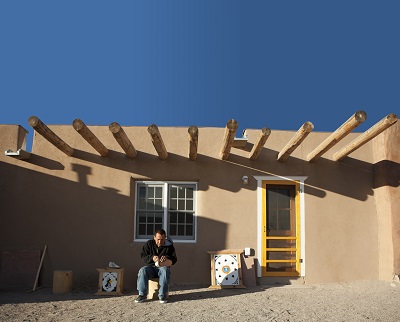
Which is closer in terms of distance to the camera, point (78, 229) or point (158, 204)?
point (78, 229)

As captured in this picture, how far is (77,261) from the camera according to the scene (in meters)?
8.53

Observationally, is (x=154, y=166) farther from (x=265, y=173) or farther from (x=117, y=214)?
(x=265, y=173)

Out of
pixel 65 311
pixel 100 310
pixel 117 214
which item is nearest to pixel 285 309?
pixel 100 310

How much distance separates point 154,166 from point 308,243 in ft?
11.4

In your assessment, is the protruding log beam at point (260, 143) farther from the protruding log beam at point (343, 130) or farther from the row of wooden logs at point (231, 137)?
the protruding log beam at point (343, 130)

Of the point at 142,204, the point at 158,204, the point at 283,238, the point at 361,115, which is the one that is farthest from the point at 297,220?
the point at 361,115

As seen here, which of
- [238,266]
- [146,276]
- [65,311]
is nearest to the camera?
[65,311]

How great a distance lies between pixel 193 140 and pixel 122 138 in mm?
1216

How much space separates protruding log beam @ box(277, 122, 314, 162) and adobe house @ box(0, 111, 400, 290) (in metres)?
0.11

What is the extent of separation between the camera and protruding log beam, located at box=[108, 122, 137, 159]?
22.4 ft

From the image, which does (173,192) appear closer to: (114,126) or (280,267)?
(114,126)

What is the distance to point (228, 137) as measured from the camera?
24.3 ft

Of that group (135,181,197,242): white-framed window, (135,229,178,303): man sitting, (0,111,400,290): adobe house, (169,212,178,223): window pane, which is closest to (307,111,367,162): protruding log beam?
(0,111,400,290): adobe house

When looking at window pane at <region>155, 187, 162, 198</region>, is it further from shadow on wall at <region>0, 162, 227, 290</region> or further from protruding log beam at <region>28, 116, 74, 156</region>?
protruding log beam at <region>28, 116, 74, 156</region>
